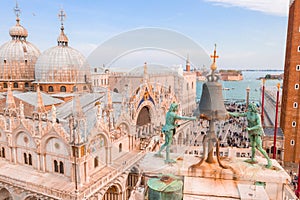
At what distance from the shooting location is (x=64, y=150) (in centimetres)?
1830

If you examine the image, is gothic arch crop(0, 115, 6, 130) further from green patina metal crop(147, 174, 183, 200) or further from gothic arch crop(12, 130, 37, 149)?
green patina metal crop(147, 174, 183, 200)

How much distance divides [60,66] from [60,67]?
0.14 meters

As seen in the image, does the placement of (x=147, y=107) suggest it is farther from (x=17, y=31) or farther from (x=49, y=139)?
(x=17, y=31)

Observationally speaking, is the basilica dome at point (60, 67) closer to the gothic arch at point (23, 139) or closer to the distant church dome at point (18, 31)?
the distant church dome at point (18, 31)

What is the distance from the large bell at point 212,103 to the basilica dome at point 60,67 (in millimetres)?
25671

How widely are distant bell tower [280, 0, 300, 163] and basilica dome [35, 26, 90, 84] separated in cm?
2667

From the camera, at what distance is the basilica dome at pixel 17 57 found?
33.2 m

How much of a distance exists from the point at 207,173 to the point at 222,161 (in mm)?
969

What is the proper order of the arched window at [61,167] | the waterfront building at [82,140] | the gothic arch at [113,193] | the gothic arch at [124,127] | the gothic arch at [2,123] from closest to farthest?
1. the waterfront building at [82,140]
2. the arched window at [61,167]
3. the gothic arch at [2,123]
4. the gothic arch at [113,193]
5. the gothic arch at [124,127]

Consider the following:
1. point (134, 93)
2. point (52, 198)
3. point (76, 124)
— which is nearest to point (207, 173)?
point (76, 124)

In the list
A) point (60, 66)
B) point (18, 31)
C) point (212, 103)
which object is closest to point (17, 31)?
point (18, 31)

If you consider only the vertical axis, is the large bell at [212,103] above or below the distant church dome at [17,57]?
below

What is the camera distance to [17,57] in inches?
1350

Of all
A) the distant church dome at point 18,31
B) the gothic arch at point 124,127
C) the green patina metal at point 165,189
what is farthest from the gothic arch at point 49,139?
the distant church dome at point 18,31
